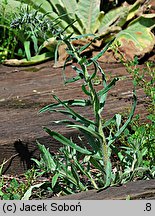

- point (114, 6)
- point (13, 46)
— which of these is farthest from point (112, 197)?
point (114, 6)

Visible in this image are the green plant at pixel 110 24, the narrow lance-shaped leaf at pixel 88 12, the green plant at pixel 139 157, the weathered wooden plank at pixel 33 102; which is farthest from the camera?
the narrow lance-shaped leaf at pixel 88 12

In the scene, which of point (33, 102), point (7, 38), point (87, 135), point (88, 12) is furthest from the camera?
point (7, 38)

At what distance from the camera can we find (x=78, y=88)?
3.90 m

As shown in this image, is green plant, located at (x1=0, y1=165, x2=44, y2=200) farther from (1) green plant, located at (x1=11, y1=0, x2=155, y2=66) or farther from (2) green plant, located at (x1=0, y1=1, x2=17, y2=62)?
(2) green plant, located at (x1=0, y1=1, x2=17, y2=62)

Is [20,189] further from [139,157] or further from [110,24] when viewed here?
[110,24]

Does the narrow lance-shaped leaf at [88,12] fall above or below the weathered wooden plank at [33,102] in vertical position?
above

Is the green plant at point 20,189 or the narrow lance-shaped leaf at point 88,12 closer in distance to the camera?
the green plant at point 20,189

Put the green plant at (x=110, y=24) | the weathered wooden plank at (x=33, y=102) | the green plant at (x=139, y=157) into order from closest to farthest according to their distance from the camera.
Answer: the green plant at (x=139, y=157) → the weathered wooden plank at (x=33, y=102) → the green plant at (x=110, y=24)

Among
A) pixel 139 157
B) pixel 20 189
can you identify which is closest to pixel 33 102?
pixel 20 189

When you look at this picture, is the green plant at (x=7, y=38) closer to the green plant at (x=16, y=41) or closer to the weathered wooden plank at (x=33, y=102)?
the green plant at (x=16, y=41)

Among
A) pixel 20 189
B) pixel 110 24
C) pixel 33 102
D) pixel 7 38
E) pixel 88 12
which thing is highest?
pixel 88 12

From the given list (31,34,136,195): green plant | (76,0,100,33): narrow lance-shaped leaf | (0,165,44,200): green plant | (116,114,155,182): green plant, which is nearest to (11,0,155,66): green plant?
(76,0,100,33): narrow lance-shaped leaf

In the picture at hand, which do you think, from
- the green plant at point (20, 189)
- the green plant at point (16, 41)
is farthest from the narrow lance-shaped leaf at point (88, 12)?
A: the green plant at point (20, 189)

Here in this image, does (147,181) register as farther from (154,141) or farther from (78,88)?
(78,88)
